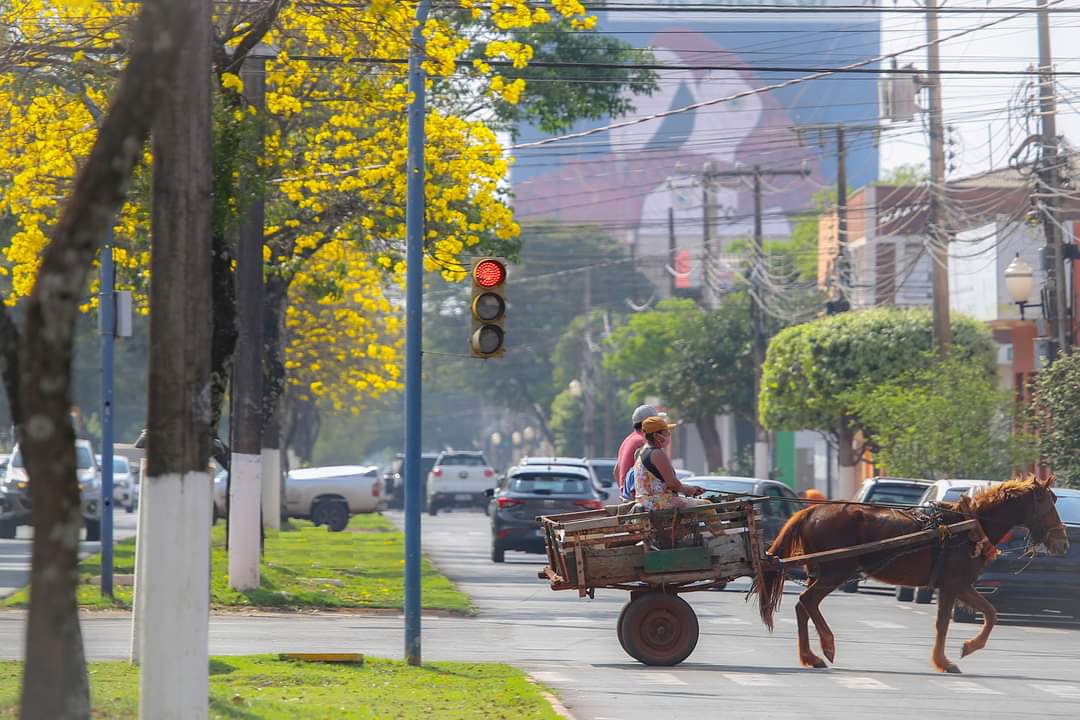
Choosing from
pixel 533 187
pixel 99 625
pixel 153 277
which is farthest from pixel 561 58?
pixel 533 187

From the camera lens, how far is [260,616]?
20141 mm

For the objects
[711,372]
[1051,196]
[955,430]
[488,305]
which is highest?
[1051,196]

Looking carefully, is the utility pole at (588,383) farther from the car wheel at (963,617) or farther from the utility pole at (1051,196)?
the car wheel at (963,617)

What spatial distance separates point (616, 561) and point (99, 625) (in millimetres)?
5951

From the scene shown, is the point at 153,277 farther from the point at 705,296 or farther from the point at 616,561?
the point at 705,296

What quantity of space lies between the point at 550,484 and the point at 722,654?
1409cm

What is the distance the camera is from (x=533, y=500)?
98.8 ft

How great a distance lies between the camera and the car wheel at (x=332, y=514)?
42.5 metres

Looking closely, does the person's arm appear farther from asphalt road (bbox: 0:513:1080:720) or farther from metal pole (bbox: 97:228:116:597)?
metal pole (bbox: 97:228:116:597)

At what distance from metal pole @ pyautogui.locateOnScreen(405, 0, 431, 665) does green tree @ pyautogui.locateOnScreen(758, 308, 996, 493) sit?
23.6 metres

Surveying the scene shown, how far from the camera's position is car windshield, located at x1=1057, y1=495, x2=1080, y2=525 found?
22320 mm

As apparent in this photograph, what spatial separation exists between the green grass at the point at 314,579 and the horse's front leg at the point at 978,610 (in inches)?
281

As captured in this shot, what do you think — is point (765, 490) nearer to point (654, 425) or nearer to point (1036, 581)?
point (1036, 581)

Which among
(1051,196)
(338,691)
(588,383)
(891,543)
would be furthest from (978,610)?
(588,383)
